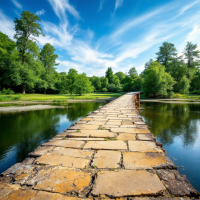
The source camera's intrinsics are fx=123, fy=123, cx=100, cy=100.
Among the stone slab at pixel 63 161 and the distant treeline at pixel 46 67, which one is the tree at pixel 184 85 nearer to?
the distant treeline at pixel 46 67

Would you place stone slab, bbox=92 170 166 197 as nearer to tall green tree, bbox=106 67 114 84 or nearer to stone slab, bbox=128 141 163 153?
stone slab, bbox=128 141 163 153

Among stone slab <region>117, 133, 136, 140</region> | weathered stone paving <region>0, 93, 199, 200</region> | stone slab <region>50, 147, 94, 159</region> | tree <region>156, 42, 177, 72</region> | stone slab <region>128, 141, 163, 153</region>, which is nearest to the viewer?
weathered stone paving <region>0, 93, 199, 200</region>

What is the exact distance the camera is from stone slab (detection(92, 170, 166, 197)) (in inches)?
40.9

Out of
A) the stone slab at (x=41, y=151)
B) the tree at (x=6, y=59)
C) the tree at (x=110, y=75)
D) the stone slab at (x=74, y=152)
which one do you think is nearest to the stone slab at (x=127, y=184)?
the stone slab at (x=74, y=152)

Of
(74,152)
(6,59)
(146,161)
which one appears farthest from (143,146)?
(6,59)

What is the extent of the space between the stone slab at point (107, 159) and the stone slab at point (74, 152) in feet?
0.37

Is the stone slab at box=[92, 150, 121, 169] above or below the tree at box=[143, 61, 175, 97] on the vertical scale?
below

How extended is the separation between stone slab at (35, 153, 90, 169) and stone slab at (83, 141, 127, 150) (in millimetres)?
373

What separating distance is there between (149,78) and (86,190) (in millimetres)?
26718

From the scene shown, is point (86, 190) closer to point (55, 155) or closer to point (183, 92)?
point (55, 155)

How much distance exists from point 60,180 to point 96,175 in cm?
36

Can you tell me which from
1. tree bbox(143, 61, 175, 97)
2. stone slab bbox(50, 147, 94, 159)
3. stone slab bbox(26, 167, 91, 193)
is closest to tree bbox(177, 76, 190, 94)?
tree bbox(143, 61, 175, 97)

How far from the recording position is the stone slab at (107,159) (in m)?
1.44

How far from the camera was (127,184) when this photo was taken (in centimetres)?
114
